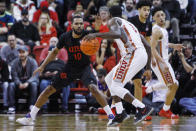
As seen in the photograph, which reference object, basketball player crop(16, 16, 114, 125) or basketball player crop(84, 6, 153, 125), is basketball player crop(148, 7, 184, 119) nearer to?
basketball player crop(16, 16, 114, 125)

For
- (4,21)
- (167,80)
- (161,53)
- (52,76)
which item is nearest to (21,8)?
(4,21)

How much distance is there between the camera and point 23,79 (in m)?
10.9

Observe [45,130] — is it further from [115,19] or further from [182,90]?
[182,90]

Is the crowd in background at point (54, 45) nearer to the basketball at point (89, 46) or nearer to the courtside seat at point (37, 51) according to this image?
the courtside seat at point (37, 51)

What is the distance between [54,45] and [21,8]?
2.92 m

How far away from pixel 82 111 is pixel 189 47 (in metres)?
3.08

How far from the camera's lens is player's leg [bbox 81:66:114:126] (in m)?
7.29

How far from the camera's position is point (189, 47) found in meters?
10.8

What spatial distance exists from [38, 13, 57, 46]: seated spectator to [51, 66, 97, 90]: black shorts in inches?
203

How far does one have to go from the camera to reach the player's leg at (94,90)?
729 centimetres

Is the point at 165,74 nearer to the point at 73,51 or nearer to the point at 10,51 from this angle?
the point at 73,51

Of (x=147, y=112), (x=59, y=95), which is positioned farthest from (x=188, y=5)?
(x=147, y=112)

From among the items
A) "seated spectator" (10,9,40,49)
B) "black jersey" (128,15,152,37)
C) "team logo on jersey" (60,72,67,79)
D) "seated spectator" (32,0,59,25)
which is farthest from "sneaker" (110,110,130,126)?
"seated spectator" (32,0,59,25)

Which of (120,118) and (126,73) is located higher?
(126,73)
